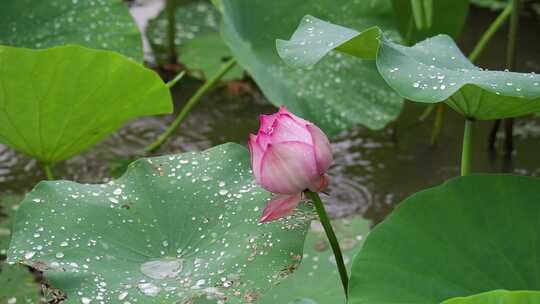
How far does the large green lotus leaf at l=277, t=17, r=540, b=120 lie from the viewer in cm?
97

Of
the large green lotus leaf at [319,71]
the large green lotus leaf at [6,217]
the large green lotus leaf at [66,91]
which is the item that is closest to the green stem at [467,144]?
the large green lotus leaf at [66,91]

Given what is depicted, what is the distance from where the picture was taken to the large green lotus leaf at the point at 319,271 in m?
1.38

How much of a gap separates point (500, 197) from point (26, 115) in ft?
2.12

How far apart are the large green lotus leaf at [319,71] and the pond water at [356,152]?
18cm

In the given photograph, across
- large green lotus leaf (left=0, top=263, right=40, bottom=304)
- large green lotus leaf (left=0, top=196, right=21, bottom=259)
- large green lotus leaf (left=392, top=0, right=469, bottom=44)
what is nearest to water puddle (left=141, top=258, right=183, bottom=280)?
large green lotus leaf (left=0, top=263, right=40, bottom=304)

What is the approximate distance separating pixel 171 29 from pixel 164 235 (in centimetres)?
148

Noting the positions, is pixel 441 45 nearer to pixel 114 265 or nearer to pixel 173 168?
pixel 173 168

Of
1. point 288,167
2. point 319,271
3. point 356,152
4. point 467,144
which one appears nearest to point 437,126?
point 356,152

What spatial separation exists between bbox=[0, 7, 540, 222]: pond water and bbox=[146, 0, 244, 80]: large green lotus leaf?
81mm

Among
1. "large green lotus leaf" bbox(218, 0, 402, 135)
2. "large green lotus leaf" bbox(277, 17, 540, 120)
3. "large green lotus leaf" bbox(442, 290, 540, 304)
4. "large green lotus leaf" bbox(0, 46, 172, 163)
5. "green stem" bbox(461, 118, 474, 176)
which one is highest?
"large green lotus leaf" bbox(277, 17, 540, 120)

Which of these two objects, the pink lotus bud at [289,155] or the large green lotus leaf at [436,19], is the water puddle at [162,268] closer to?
the pink lotus bud at [289,155]

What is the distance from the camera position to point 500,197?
1.05m

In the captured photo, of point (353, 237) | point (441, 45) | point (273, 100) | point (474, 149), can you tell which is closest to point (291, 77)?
point (273, 100)

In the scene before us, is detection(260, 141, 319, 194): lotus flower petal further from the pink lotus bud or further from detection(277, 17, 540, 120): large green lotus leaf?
detection(277, 17, 540, 120): large green lotus leaf
